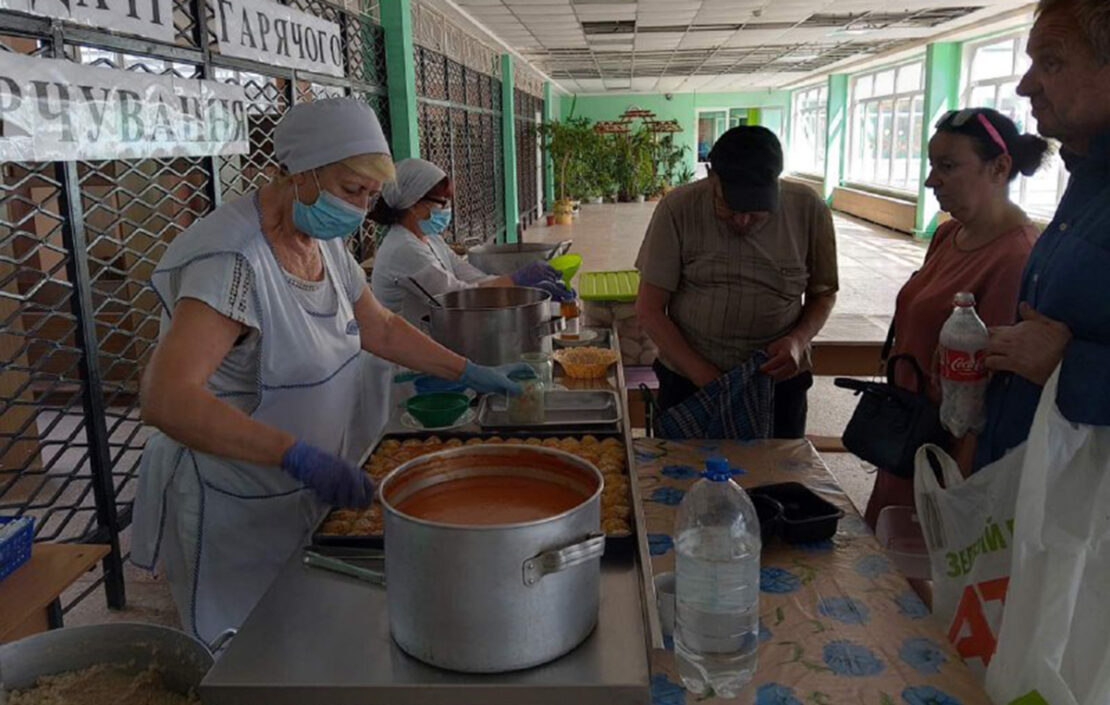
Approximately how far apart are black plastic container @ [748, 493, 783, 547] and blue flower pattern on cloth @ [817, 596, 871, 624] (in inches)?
6.9

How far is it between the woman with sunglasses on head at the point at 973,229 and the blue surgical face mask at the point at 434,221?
5.59ft

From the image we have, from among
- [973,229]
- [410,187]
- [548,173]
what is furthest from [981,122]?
[548,173]

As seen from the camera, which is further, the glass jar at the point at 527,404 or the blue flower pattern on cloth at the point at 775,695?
the glass jar at the point at 527,404

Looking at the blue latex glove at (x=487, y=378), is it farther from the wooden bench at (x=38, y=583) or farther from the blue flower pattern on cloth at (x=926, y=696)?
the blue flower pattern on cloth at (x=926, y=696)

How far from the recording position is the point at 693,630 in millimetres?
1176

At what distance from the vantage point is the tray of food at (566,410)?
5.88 ft

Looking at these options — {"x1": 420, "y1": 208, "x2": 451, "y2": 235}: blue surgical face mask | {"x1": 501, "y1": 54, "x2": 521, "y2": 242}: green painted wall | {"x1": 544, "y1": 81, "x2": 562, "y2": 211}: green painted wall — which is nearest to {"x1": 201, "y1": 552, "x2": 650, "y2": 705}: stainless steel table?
{"x1": 420, "y1": 208, "x2": 451, "y2": 235}: blue surgical face mask

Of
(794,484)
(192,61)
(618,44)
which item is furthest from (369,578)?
(618,44)

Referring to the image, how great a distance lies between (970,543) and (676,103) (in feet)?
81.9

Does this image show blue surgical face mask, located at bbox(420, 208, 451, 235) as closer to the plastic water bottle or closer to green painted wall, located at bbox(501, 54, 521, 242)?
the plastic water bottle

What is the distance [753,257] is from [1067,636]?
1.28 metres

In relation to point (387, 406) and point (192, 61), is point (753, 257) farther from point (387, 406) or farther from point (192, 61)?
point (192, 61)

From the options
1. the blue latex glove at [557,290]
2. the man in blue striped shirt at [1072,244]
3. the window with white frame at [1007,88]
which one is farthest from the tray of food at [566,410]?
the window with white frame at [1007,88]

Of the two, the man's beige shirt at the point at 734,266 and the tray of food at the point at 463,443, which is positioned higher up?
the man's beige shirt at the point at 734,266
